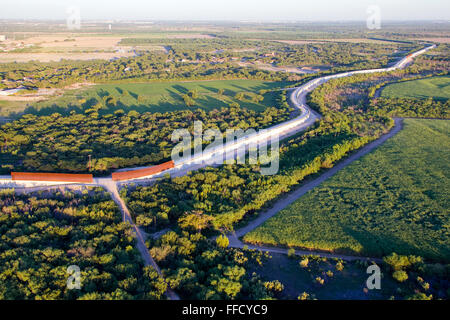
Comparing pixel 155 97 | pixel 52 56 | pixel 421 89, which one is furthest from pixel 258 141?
pixel 52 56

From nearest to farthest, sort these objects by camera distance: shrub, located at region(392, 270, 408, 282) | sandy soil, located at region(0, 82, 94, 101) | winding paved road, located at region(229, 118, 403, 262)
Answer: shrub, located at region(392, 270, 408, 282)
winding paved road, located at region(229, 118, 403, 262)
sandy soil, located at region(0, 82, 94, 101)

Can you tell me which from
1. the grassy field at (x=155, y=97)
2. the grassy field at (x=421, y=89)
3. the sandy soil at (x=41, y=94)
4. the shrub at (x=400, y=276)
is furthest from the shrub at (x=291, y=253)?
the sandy soil at (x=41, y=94)

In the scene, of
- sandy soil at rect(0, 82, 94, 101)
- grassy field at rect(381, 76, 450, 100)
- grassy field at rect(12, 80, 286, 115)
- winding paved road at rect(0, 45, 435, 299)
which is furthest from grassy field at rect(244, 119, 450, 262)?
sandy soil at rect(0, 82, 94, 101)

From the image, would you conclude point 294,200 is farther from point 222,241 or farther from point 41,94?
point 41,94

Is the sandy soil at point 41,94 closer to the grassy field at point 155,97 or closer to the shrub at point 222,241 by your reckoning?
the grassy field at point 155,97

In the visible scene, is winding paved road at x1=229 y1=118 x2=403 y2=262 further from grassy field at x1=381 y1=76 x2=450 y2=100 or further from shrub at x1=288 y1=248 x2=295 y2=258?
grassy field at x1=381 y1=76 x2=450 y2=100
